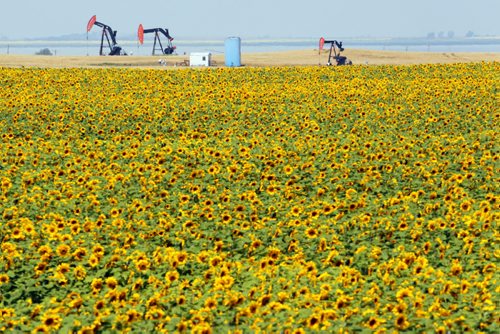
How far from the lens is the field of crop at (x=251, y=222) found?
302 inches

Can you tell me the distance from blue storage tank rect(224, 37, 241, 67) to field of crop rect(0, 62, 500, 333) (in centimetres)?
4114

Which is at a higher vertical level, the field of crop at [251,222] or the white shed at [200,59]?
the white shed at [200,59]

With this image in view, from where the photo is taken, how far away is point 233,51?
6288 centimetres

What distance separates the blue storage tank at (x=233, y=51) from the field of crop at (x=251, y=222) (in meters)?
41.1

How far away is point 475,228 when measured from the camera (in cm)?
1025

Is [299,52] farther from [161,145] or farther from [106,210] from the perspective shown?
[106,210]

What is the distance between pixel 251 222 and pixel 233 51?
52840 millimetres

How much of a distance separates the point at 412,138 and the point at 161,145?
5.34 m

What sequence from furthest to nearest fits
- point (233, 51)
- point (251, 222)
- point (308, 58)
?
point (308, 58), point (233, 51), point (251, 222)

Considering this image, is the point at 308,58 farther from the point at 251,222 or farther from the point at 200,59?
the point at 251,222

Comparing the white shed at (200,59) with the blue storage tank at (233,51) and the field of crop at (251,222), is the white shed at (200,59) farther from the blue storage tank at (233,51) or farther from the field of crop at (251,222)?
the field of crop at (251,222)

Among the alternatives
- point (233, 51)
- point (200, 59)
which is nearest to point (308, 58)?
point (233, 51)

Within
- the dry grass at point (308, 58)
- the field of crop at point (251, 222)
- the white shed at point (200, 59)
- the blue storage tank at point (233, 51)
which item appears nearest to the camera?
the field of crop at point (251, 222)

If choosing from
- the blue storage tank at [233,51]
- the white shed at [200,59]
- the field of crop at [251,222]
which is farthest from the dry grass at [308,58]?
the field of crop at [251,222]
